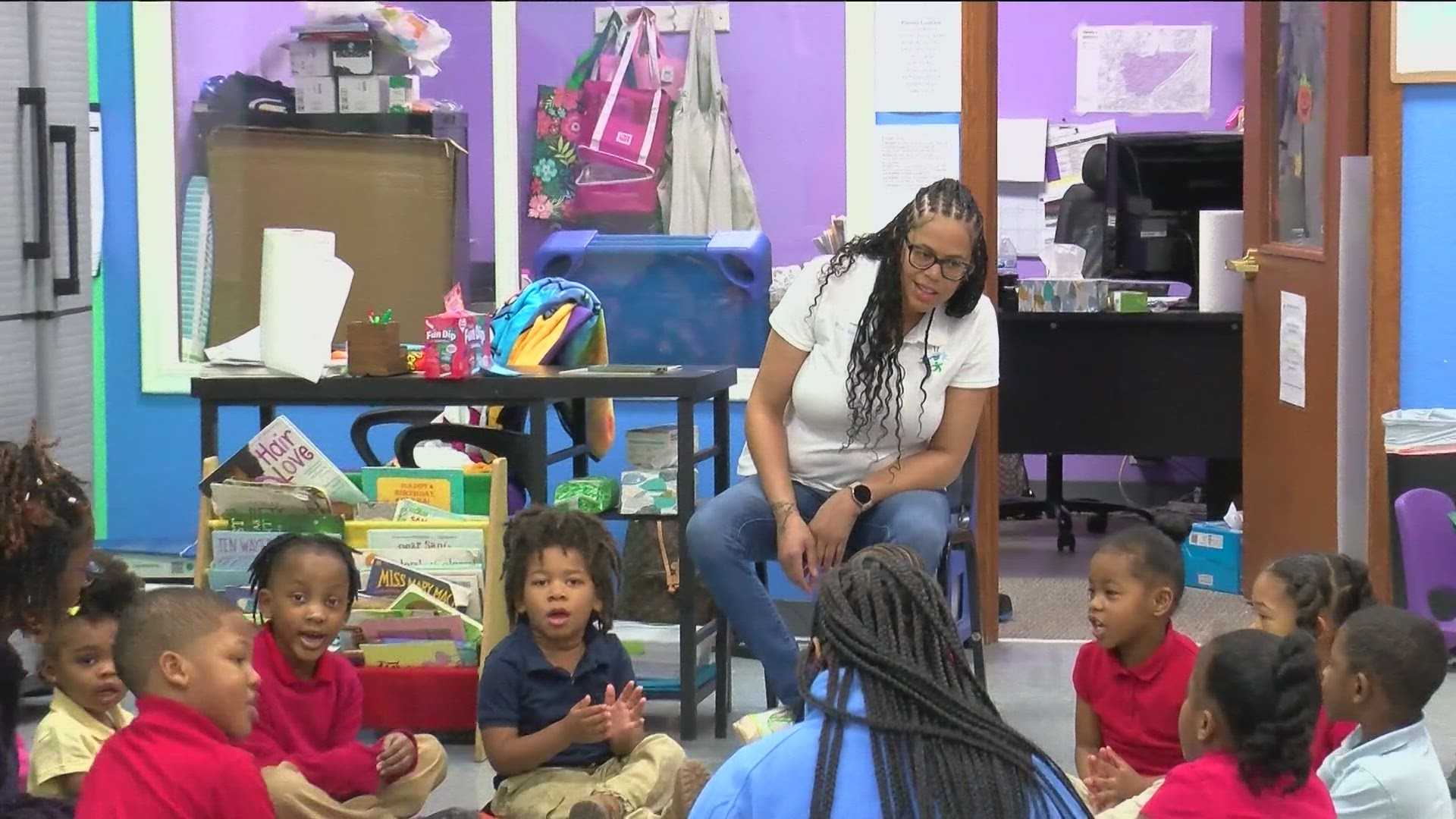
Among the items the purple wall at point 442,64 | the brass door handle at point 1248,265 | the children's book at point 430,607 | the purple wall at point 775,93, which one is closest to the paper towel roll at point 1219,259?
the brass door handle at point 1248,265

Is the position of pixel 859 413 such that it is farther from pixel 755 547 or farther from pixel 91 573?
pixel 91 573

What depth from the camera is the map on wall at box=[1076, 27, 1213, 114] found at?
23.6ft

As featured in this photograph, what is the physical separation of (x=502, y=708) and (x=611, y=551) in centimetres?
34

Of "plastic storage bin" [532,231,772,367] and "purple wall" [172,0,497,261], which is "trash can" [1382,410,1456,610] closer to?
"plastic storage bin" [532,231,772,367]

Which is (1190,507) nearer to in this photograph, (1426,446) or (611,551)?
(1426,446)

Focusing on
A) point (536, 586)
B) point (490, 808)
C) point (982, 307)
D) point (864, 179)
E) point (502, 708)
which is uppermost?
point (864, 179)

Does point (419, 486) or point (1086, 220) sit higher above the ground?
point (1086, 220)

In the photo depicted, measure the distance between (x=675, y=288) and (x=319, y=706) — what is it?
2.19 m

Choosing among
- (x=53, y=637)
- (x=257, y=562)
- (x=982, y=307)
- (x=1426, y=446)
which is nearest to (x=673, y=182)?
(x=982, y=307)

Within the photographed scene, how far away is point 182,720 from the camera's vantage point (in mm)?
2236

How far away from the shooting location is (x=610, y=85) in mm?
5602

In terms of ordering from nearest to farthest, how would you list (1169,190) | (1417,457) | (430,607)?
(430,607) < (1417,457) < (1169,190)

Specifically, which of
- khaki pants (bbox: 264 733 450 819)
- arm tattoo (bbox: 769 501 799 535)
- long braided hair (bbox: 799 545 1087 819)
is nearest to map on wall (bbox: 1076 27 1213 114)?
arm tattoo (bbox: 769 501 799 535)

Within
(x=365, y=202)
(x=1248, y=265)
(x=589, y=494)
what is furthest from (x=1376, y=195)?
(x=365, y=202)
